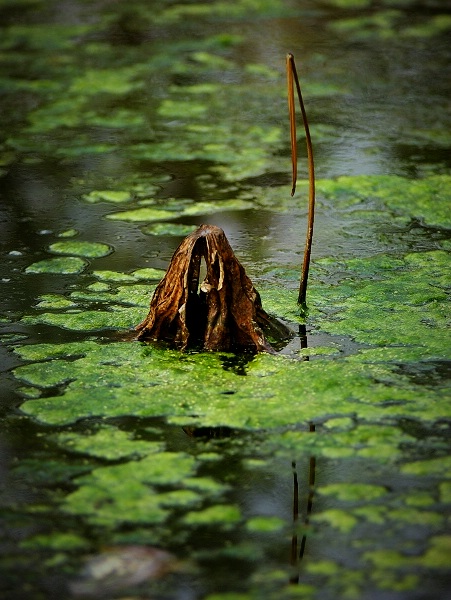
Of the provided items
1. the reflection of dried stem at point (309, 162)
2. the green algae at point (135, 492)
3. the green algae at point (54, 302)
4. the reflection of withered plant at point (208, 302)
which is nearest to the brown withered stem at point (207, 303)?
the reflection of withered plant at point (208, 302)

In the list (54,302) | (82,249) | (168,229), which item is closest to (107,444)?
(54,302)

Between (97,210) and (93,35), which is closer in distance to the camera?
A: (97,210)

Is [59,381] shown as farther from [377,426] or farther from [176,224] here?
[176,224]

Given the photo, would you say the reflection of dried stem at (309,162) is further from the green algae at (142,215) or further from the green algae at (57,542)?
the green algae at (57,542)

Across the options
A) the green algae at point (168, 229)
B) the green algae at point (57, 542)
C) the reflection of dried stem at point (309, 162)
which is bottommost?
the green algae at point (57, 542)

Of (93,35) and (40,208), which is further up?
(93,35)

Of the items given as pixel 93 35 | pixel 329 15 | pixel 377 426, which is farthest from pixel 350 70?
pixel 377 426

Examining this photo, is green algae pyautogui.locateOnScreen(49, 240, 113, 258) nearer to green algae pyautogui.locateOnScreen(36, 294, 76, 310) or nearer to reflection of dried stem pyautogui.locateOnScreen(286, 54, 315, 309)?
green algae pyautogui.locateOnScreen(36, 294, 76, 310)
